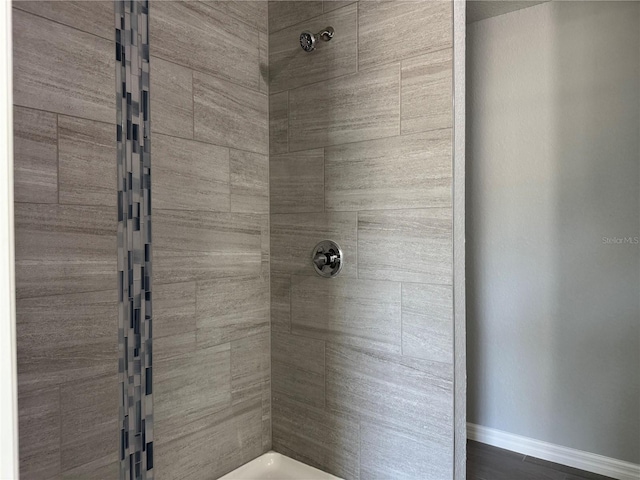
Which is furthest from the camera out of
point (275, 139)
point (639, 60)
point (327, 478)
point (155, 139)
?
point (275, 139)

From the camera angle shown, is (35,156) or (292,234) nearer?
(35,156)

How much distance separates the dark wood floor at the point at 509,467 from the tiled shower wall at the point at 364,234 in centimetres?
12

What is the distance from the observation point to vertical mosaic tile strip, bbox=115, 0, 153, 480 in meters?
0.48

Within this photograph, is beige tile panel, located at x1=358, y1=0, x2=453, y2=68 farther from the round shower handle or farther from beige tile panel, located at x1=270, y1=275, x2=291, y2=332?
beige tile panel, located at x1=270, y1=275, x2=291, y2=332

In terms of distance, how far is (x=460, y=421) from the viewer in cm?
118

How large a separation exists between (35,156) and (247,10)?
3.56 ft

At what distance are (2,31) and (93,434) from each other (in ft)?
1.65

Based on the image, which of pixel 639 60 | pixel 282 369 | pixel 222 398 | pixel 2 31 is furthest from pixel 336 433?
pixel 639 60

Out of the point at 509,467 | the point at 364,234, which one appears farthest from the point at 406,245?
the point at 509,467

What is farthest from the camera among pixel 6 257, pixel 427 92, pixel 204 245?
pixel 204 245

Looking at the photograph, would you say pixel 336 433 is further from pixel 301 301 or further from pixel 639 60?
pixel 639 60

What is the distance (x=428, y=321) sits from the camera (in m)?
1.22

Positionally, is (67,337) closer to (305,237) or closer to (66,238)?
(66,238)

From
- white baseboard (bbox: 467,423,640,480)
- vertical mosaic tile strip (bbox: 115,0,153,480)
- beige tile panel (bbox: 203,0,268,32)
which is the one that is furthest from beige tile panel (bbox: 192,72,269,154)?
white baseboard (bbox: 467,423,640,480)
